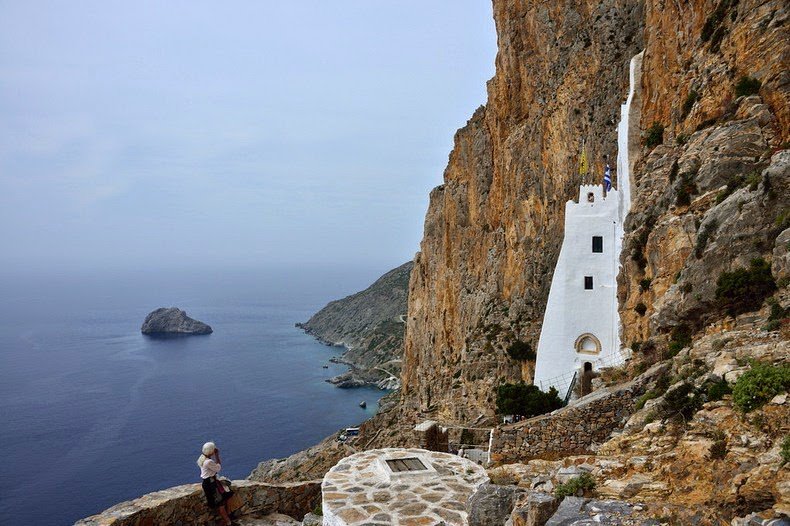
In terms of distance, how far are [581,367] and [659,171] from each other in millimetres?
7440

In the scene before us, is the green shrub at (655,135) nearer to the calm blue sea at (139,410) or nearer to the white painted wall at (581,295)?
the white painted wall at (581,295)

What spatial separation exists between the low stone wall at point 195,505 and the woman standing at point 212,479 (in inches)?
13.6

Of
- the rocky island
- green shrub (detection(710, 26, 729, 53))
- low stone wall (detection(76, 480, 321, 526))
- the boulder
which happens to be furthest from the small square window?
the boulder

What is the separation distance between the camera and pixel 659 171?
17.5 m

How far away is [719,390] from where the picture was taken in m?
8.23

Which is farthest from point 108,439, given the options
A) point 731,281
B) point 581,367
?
point 731,281

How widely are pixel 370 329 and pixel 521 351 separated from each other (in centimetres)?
9196

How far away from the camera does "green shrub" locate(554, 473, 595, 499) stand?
632 centimetres

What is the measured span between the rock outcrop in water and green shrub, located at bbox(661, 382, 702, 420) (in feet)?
436

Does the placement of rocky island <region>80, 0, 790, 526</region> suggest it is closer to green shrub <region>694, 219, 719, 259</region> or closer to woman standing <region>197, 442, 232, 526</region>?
green shrub <region>694, 219, 719, 259</region>

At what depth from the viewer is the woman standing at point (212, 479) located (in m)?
8.72

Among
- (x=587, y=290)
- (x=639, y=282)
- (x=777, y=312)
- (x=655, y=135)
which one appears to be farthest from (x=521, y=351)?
(x=777, y=312)

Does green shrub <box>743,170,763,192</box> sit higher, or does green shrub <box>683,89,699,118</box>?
green shrub <box>683,89,699,118</box>

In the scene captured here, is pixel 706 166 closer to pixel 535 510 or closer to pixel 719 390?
pixel 719 390
